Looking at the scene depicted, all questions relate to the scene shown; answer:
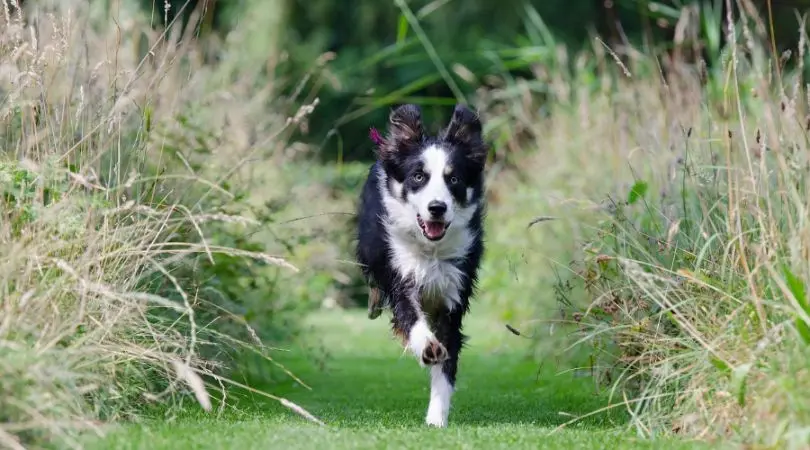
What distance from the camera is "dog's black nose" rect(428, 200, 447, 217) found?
5805 mm

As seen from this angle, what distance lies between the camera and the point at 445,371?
560 centimetres

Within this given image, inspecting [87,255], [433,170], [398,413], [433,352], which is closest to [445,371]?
[433,352]

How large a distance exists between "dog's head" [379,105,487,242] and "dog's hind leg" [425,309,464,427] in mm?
400

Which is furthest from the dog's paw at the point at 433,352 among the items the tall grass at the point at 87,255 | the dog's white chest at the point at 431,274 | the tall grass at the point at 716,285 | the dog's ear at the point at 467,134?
the dog's ear at the point at 467,134

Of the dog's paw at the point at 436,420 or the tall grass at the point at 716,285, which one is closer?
the tall grass at the point at 716,285

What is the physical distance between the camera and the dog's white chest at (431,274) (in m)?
5.96

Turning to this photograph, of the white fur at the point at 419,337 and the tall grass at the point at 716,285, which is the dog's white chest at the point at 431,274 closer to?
the white fur at the point at 419,337

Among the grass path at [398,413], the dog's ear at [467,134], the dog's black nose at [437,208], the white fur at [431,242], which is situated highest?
the dog's ear at [467,134]

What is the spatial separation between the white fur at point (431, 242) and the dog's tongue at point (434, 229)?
59mm

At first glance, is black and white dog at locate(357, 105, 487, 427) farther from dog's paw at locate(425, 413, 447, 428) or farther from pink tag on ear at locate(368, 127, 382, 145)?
dog's paw at locate(425, 413, 447, 428)

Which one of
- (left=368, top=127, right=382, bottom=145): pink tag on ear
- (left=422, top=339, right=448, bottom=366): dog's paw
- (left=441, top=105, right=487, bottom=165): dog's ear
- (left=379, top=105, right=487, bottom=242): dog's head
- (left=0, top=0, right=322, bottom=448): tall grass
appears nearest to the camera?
(left=0, top=0, right=322, bottom=448): tall grass

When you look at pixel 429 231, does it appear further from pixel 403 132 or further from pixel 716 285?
pixel 716 285

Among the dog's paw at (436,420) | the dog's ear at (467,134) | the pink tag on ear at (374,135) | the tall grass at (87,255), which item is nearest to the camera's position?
the tall grass at (87,255)

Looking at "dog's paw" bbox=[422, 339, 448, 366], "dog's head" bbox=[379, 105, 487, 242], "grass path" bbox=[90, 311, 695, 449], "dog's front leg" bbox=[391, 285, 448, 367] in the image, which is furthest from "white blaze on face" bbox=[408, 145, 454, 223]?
"grass path" bbox=[90, 311, 695, 449]
